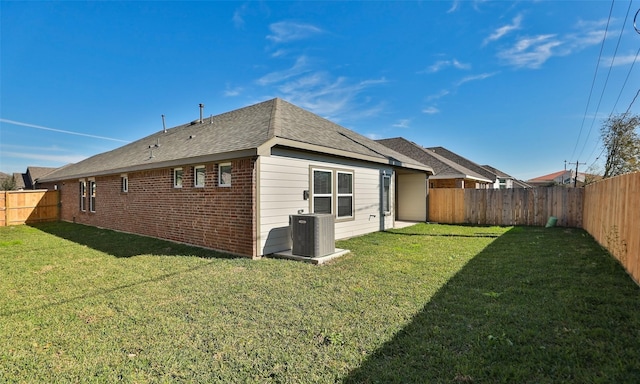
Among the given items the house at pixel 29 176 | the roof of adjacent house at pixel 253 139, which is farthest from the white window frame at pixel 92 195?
the house at pixel 29 176

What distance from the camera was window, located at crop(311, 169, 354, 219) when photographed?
8469 millimetres

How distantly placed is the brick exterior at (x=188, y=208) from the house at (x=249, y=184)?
0.03m

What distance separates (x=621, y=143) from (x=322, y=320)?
28471 millimetres

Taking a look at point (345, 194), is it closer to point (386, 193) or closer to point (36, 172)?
point (386, 193)

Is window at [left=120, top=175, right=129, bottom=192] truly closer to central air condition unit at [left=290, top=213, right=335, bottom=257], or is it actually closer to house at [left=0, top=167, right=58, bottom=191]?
central air condition unit at [left=290, top=213, right=335, bottom=257]

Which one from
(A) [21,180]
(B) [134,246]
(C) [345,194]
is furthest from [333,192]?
(A) [21,180]

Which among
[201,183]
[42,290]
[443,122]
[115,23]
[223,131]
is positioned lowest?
[42,290]

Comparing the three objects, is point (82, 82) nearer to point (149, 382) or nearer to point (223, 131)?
point (223, 131)

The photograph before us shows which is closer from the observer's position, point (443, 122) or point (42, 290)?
point (42, 290)

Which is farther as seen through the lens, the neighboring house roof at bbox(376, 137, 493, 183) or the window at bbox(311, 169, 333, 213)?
the neighboring house roof at bbox(376, 137, 493, 183)

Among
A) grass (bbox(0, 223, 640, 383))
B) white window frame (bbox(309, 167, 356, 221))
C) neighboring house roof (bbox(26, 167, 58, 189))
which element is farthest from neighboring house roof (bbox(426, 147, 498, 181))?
neighboring house roof (bbox(26, 167, 58, 189))

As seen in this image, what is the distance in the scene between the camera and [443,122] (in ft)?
71.4

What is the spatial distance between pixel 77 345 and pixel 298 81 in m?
14.7

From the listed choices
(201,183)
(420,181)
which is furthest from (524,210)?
(201,183)
